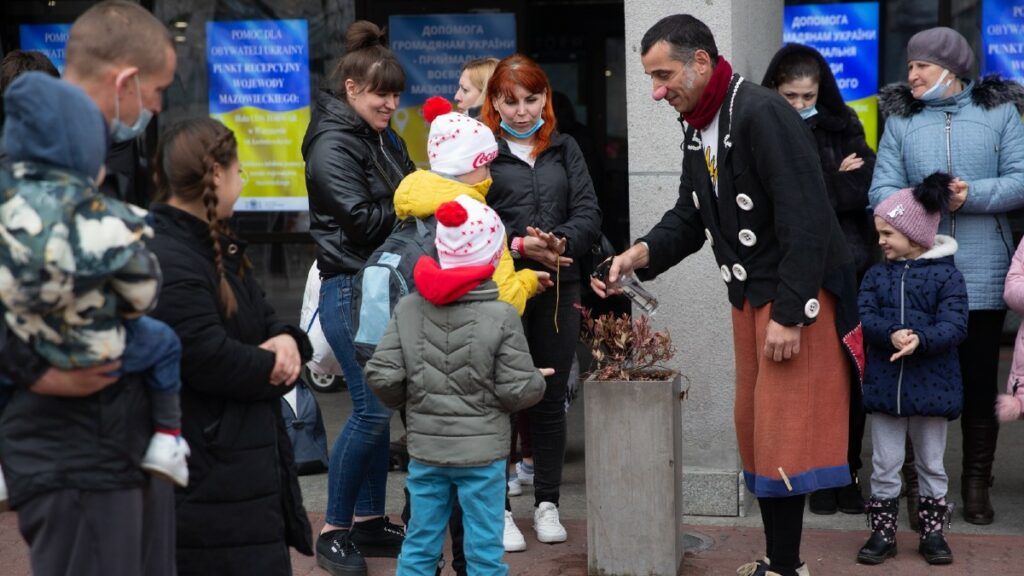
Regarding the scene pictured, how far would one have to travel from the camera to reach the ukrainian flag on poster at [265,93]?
903 cm

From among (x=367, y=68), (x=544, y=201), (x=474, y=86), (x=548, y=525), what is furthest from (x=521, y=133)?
(x=548, y=525)

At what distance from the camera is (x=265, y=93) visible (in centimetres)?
904

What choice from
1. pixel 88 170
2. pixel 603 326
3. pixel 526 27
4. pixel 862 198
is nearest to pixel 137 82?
pixel 88 170

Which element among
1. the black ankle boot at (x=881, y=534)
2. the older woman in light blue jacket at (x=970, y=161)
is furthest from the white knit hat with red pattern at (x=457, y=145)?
the black ankle boot at (x=881, y=534)

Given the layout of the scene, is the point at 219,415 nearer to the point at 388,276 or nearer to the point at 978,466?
the point at 388,276

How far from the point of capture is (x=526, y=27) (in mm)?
8914

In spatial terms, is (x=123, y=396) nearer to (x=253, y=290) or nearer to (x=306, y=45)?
(x=253, y=290)

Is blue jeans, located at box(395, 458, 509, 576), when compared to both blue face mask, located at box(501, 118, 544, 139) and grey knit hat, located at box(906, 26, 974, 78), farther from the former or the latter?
grey knit hat, located at box(906, 26, 974, 78)

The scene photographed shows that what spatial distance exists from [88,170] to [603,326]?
2.46 m

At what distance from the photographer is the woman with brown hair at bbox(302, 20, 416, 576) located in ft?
16.1

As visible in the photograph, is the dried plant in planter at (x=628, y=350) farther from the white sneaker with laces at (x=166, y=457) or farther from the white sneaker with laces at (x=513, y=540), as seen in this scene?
the white sneaker with laces at (x=166, y=457)

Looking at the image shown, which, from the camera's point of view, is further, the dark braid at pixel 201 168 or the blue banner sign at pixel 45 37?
the blue banner sign at pixel 45 37

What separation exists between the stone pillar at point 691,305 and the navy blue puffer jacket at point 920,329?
733 millimetres

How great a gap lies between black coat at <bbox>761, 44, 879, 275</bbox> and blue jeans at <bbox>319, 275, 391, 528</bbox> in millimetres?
2073
